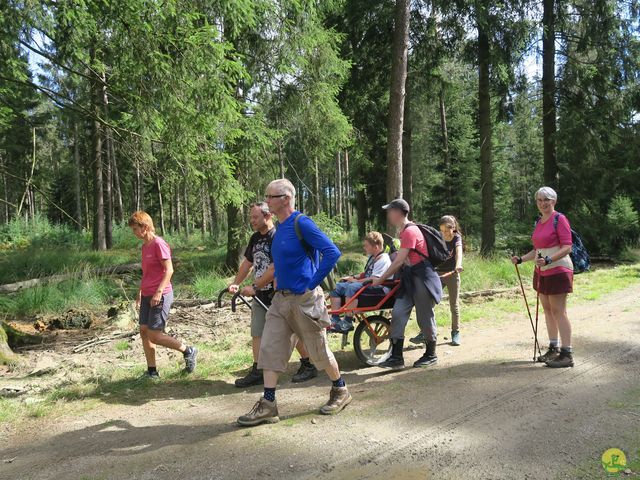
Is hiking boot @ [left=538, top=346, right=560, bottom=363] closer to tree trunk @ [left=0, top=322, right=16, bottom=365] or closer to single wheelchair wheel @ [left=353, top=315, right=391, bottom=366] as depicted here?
single wheelchair wheel @ [left=353, top=315, right=391, bottom=366]

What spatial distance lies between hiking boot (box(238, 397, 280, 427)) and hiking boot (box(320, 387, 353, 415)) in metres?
0.47

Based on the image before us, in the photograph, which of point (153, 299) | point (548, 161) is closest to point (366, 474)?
point (153, 299)

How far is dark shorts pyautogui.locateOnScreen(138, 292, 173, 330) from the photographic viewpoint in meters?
5.59

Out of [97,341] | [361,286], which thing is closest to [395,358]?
[361,286]

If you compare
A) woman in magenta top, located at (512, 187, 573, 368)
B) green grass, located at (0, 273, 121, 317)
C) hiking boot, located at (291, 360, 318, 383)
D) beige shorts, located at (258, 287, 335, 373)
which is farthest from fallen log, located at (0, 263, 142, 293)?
woman in magenta top, located at (512, 187, 573, 368)

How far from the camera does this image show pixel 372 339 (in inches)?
249

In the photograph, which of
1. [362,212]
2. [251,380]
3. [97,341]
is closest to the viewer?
[251,380]

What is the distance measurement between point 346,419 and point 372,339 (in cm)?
204

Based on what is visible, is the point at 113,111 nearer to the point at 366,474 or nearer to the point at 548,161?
the point at 366,474

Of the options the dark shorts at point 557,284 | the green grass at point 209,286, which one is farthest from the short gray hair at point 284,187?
the green grass at point 209,286

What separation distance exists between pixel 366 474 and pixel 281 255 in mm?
1876

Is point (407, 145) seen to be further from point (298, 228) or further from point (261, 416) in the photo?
point (261, 416)

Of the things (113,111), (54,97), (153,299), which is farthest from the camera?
(113,111)

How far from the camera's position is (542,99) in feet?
64.0
